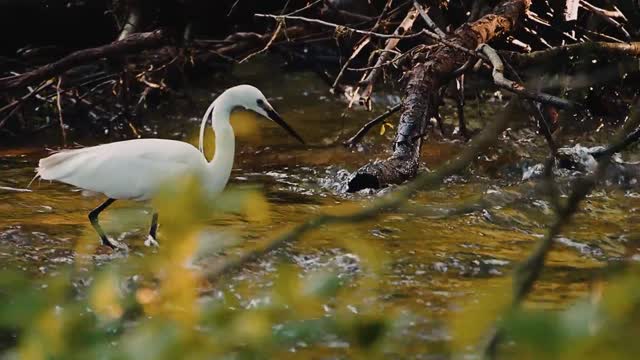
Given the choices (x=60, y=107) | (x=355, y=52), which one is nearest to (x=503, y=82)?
(x=355, y=52)

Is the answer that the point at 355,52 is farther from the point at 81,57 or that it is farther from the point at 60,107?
the point at 60,107

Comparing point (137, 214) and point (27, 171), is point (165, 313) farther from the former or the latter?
point (27, 171)

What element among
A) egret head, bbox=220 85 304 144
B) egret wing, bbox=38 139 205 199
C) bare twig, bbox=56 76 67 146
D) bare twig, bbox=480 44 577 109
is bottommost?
bare twig, bbox=56 76 67 146

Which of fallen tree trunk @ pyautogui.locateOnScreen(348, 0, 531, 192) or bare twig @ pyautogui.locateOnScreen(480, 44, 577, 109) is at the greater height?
bare twig @ pyautogui.locateOnScreen(480, 44, 577, 109)

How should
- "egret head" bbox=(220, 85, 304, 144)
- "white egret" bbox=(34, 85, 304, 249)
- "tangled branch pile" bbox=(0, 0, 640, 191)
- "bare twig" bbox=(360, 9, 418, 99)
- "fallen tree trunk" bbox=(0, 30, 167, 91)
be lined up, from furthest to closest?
"fallen tree trunk" bbox=(0, 30, 167, 91) < "bare twig" bbox=(360, 9, 418, 99) < "egret head" bbox=(220, 85, 304, 144) < "tangled branch pile" bbox=(0, 0, 640, 191) < "white egret" bbox=(34, 85, 304, 249)

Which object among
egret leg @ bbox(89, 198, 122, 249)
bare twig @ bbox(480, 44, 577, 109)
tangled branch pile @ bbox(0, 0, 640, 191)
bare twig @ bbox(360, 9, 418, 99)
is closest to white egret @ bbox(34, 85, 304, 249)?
egret leg @ bbox(89, 198, 122, 249)

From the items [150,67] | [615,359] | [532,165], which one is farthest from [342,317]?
[150,67]

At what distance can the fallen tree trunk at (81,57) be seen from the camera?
302 inches

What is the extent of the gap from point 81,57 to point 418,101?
2841mm

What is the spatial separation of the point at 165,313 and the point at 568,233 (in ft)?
15.2

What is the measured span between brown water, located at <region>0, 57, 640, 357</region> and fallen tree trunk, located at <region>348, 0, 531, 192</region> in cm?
18

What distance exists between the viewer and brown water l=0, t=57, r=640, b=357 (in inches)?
176

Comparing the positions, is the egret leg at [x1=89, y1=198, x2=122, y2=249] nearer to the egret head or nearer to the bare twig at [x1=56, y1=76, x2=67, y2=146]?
the egret head

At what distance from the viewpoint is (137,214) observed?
146 centimetres
